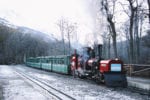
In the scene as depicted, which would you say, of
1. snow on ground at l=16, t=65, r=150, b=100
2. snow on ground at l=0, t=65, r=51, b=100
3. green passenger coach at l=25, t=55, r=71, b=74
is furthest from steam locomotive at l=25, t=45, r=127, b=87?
green passenger coach at l=25, t=55, r=71, b=74

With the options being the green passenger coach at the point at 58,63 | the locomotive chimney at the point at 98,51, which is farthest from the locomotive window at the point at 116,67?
the green passenger coach at the point at 58,63

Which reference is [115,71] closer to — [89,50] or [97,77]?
[97,77]

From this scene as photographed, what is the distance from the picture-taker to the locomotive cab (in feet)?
58.8

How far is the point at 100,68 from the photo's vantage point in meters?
19.6

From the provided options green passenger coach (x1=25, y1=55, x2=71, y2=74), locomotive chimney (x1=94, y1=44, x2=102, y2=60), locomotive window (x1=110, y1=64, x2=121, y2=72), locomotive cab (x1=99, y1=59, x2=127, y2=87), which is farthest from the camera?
green passenger coach (x1=25, y1=55, x2=71, y2=74)

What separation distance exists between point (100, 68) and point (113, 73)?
129cm

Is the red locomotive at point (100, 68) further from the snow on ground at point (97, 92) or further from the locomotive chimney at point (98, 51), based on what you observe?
the snow on ground at point (97, 92)

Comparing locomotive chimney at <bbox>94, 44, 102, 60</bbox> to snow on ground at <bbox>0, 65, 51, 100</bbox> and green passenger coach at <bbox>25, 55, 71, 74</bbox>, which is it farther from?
green passenger coach at <bbox>25, 55, 71, 74</bbox>

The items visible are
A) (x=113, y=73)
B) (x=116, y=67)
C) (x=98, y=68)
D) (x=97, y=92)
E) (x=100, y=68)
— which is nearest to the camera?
(x=97, y=92)

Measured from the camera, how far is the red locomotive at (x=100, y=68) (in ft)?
59.3

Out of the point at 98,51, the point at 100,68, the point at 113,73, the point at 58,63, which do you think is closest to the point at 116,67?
the point at 113,73

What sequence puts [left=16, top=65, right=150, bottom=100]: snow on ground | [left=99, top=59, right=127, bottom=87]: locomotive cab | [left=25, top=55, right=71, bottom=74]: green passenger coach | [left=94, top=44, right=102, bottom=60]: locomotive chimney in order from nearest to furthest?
1. [left=16, top=65, right=150, bottom=100]: snow on ground
2. [left=99, top=59, right=127, bottom=87]: locomotive cab
3. [left=94, top=44, right=102, bottom=60]: locomotive chimney
4. [left=25, top=55, right=71, bottom=74]: green passenger coach

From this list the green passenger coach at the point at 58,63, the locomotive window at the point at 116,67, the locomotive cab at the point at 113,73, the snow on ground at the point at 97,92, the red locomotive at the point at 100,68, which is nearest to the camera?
the snow on ground at the point at 97,92

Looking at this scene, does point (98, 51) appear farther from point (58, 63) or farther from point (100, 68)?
point (58, 63)
